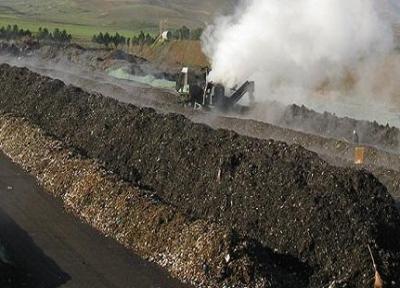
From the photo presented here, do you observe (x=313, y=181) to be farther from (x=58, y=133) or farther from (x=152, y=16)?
(x=152, y=16)

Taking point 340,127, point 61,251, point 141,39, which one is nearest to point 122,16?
point 141,39

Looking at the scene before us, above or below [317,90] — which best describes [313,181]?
above

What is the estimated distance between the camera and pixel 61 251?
18391 millimetres

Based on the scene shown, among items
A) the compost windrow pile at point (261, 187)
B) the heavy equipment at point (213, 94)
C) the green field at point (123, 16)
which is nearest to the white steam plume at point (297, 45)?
the heavy equipment at point (213, 94)

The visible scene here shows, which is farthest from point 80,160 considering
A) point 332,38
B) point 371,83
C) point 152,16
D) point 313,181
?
point 152,16

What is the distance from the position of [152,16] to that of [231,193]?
559 feet

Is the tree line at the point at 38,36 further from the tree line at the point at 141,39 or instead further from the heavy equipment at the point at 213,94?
the heavy equipment at the point at 213,94

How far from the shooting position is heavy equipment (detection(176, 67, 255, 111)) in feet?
137

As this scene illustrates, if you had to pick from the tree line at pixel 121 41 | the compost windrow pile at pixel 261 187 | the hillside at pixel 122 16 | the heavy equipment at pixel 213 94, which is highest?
the compost windrow pile at pixel 261 187

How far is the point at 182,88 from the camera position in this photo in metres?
44.2

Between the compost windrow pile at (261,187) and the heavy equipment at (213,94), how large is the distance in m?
13.9

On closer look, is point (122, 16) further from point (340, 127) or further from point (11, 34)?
point (340, 127)

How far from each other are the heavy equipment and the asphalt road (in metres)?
20.2

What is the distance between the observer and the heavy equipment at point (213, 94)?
41.9 m
